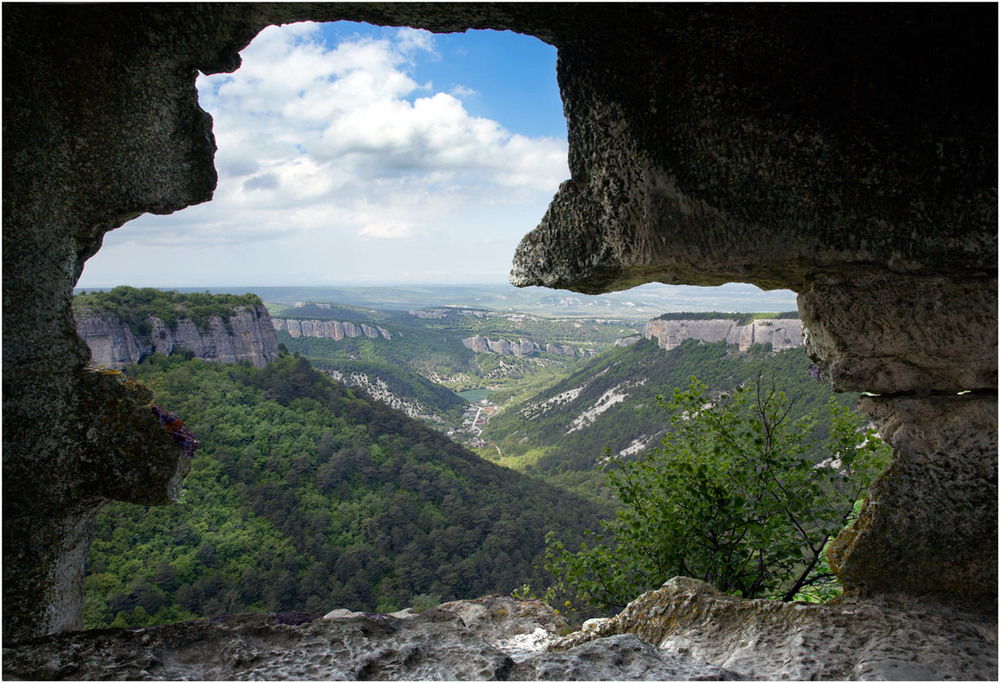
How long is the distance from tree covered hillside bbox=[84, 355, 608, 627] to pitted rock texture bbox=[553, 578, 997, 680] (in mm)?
22661

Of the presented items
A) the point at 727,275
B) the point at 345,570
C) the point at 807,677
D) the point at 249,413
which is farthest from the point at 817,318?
the point at 249,413

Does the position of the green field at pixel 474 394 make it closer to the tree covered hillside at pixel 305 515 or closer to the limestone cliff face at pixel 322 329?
the limestone cliff face at pixel 322 329

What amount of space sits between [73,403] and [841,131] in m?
4.10

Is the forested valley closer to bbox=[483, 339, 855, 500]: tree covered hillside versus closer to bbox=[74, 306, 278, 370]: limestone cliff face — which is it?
bbox=[483, 339, 855, 500]: tree covered hillside

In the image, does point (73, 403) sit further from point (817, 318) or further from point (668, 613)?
point (817, 318)

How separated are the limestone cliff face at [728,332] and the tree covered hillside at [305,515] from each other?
72.1 feet

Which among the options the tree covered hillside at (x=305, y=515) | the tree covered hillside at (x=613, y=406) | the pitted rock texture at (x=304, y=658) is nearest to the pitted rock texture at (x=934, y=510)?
the pitted rock texture at (x=304, y=658)

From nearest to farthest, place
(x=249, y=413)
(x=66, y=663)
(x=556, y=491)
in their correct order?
1. (x=66, y=663)
2. (x=249, y=413)
3. (x=556, y=491)

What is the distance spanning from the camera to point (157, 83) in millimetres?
2678

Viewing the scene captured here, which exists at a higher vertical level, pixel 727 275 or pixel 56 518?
pixel 727 275

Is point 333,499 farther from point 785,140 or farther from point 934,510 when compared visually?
point 785,140

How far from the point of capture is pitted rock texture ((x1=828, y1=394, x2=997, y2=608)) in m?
2.85

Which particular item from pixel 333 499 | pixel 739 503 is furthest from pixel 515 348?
pixel 739 503

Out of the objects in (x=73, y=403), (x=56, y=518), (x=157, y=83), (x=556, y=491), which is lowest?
(x=556, y=491)
